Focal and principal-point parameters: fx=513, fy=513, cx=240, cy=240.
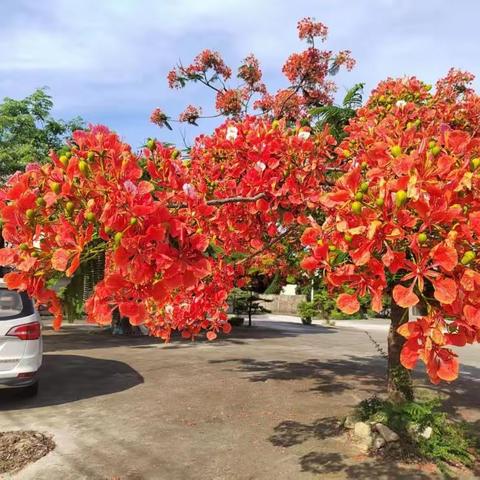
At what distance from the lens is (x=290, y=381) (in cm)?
822

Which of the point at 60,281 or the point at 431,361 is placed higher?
the point at 60,281

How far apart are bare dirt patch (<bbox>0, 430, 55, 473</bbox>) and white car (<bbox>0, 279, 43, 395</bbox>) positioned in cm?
93

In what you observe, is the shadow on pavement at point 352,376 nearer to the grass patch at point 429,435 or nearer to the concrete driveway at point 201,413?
the concrete driveway at point 201,413

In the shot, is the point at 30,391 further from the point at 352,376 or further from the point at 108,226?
the point at 108,226

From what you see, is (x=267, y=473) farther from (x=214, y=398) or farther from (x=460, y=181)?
(x=460, y=181)

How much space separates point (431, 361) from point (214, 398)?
546 centimetres

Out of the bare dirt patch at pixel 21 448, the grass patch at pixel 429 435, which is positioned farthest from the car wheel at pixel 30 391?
the grass patch at pixel 429 435

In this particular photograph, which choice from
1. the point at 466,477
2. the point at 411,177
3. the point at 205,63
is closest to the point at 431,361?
the point at 411,177

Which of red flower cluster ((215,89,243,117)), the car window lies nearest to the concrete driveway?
the car window

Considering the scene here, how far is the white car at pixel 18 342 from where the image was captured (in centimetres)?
595

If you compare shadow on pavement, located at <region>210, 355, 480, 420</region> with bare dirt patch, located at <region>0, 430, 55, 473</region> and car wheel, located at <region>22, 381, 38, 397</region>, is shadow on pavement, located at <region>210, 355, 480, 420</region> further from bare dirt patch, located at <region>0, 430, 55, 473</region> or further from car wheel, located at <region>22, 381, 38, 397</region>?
bare dirt patch, located at <region>0, 430, 55, 473</region>

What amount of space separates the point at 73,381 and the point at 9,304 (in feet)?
6.98

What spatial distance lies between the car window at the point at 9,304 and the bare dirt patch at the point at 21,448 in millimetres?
1469

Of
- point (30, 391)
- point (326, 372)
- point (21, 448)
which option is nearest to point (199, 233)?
point (21, 448)
